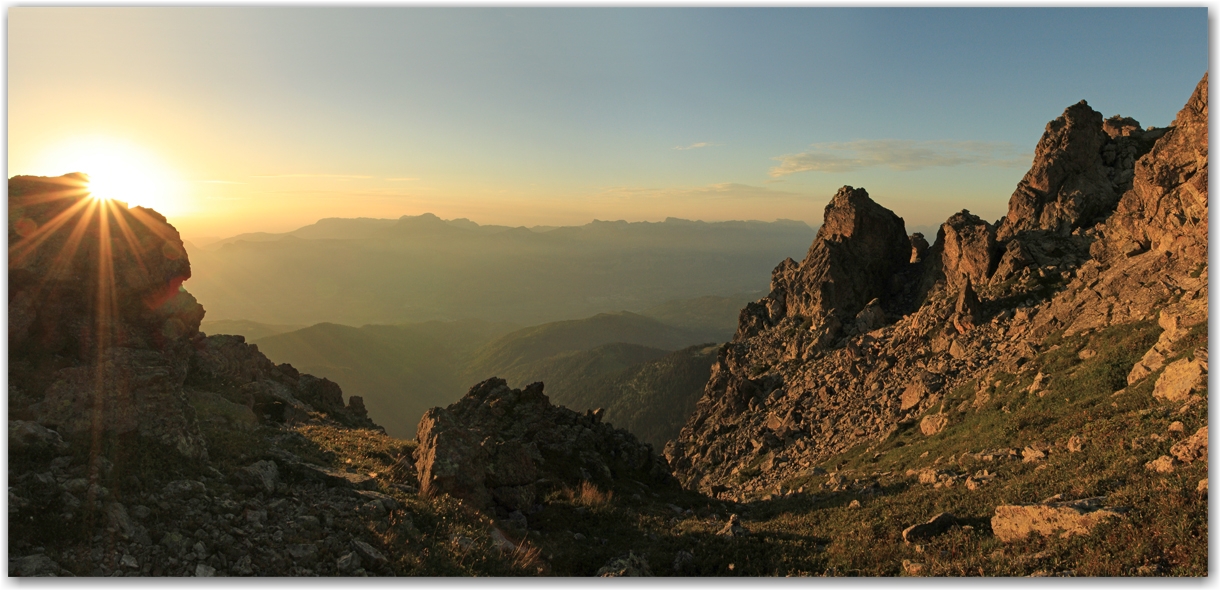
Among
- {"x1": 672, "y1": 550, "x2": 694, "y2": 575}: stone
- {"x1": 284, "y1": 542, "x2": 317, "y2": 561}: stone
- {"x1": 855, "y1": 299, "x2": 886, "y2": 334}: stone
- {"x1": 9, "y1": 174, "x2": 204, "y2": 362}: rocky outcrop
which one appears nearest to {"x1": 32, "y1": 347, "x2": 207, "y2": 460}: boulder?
{"x1": 9, "y1": 174, "x2": 204, "y2": 362}: rocky outcrop

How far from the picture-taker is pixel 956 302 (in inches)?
1652

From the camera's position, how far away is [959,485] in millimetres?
19406

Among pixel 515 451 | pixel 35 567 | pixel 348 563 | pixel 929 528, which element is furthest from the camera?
pixel 515 451

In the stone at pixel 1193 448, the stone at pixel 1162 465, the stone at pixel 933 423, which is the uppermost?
the stone at pixel 1193 448

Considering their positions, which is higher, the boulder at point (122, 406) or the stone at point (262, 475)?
the boulder at point (122, 406)

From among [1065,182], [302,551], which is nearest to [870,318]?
[1065,182]

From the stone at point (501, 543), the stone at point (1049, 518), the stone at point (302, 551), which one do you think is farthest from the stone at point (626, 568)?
the stone at point (1049, 518)

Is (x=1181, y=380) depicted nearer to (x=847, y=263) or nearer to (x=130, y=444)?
(x=130, y=444)

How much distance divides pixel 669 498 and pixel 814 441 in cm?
1983

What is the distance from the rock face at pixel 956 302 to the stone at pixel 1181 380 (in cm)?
6

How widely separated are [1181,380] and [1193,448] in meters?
7.10

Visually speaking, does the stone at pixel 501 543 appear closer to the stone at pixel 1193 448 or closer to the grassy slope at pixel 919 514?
the grassy slope at pixel 919 514

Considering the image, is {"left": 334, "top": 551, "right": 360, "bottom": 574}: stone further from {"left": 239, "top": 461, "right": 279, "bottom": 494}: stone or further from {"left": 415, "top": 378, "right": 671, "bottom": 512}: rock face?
{"left": 415, "top": 378, "right": 671, "bottom": 512}: rock face

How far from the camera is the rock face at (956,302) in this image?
32.3 m
